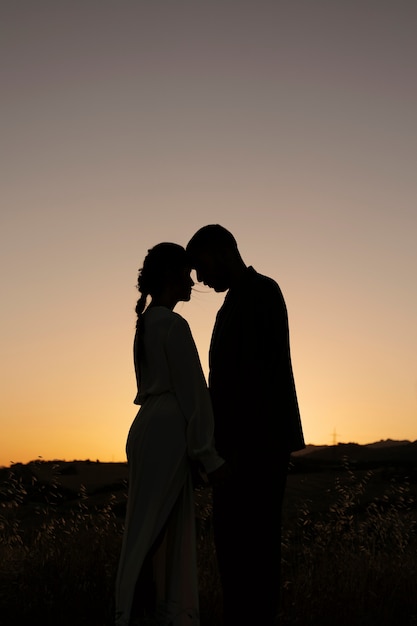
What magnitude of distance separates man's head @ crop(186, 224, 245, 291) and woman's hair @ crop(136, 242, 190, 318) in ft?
0.56

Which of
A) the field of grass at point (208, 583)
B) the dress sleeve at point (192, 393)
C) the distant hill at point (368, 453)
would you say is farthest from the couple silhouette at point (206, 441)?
the distant hill at point (368, 453)

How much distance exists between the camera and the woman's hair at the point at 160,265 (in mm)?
4941

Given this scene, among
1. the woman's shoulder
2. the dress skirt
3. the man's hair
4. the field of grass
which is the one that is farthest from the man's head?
the field of grass

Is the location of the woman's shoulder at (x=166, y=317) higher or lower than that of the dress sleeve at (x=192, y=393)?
higher

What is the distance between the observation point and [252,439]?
4.94 m

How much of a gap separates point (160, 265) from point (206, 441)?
3.41 ft

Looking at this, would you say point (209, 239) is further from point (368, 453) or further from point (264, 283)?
point (368, 453)

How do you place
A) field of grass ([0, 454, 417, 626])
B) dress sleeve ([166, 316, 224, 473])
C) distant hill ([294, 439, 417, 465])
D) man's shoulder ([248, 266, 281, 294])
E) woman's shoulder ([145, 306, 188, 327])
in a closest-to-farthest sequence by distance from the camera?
dress sleeve ([166, 316, 224, 473])
woman's shoulder ([145, 306, 188, 327])
man's shoulder ([248, 266, 281, 294])
field of grass ([0, 454, 417, 626])
distant hill ([294, 439, 417, 465])

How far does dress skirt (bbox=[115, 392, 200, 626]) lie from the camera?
4.79m

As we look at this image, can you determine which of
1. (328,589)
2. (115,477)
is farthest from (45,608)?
(115,477)

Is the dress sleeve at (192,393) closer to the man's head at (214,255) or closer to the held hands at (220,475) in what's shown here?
the held hands at (220,475)

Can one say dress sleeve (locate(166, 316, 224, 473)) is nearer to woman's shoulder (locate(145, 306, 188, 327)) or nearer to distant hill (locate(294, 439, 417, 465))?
woman's shoulder (locate(145, 306, 188, 327))

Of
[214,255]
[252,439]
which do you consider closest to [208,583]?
[252,439]

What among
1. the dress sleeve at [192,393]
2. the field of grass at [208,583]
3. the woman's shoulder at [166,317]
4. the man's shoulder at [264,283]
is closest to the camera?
the dress sleeve at [192,393]
